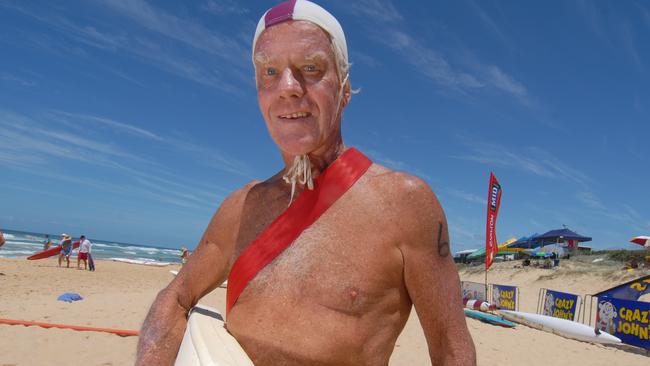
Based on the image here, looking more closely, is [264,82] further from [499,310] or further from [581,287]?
[581,287]

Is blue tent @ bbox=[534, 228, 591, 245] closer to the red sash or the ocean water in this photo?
the ocean water

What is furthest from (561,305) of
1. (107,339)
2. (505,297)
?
(107,339)

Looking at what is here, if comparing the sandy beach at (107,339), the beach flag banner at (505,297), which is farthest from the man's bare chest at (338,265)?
the beach flag banner at (505,297)

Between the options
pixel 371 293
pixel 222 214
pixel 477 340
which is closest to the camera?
pixel 371 293

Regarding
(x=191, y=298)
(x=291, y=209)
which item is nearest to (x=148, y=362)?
(x=191, y=298)

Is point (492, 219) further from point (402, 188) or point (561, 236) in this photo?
point (561, 236)

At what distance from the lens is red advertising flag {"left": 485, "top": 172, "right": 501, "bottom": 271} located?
1391 cm

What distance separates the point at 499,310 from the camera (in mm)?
15789

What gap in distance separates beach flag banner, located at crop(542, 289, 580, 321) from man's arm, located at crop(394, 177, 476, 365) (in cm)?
1413

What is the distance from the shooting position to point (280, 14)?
5.19 ft

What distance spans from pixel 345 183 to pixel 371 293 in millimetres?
357

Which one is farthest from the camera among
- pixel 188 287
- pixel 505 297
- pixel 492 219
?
pixel 505 297

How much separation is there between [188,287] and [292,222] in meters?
0.50

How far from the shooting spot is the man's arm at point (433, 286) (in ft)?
4.33
